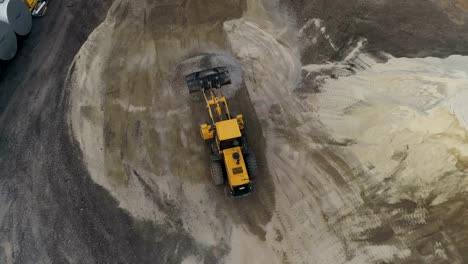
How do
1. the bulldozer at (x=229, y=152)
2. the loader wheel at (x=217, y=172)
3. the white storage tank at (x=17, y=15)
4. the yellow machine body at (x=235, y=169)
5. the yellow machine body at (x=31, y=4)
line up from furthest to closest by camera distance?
the yellow machine body at (x=31, y=4) → the white storage tank at (x=17, y=15) → the loader wheel at (x=217, y=172) → the bulldozer at (x=229, y=152) → the yellow machine body at (x=235, y=169)

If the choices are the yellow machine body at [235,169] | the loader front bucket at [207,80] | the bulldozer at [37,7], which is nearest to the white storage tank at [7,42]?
the bulldozer at [37,7]

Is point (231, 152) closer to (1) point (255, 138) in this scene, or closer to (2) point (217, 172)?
(2) point (217, 172)

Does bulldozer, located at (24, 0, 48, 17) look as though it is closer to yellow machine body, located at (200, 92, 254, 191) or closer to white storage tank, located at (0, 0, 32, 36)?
white storage tank, located at (0, 0, 32, 36)

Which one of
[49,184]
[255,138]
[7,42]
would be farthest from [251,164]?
[7,42]

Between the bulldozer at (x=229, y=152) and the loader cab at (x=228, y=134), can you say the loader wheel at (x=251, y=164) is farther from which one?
the loader cab at (x=228, y=134)

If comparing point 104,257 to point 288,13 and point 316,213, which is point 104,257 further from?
point 288,13

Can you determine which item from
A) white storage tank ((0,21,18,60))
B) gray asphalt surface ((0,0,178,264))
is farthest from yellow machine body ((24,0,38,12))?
white storage tank ((0,21,18,60))
